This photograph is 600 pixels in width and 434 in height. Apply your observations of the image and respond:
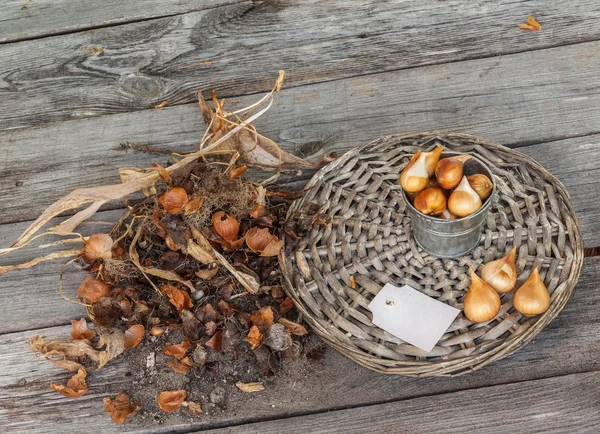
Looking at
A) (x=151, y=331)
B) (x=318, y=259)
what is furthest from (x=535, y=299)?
(x=151, y=331)

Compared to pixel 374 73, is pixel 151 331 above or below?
below

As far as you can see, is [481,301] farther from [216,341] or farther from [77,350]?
[77,350]

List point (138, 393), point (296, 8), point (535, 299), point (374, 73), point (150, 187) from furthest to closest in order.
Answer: point (296, 8) < point (374, 73) < point (150, 187) < point (138, 393) < point (535, 299)

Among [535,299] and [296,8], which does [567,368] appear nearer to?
[535,299]

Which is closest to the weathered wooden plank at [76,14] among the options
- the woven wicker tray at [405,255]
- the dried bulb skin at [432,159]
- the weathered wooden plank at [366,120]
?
the weathered wooden plank at [366,120]

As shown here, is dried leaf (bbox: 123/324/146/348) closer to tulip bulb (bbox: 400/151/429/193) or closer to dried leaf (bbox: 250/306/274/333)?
dried leaf (bbox: 250/306/274/333)

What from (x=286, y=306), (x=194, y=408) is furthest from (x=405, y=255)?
(x=194, y=408)
